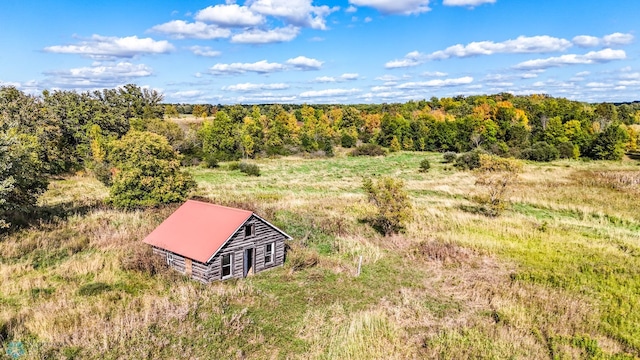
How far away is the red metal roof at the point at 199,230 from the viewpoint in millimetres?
17969

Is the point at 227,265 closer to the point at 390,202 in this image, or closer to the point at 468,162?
the point at 390,202

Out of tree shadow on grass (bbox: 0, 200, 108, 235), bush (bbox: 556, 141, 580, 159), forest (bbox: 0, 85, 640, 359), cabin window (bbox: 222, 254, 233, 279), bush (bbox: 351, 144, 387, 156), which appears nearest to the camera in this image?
forest (bbox: 0, 85, 640, 359)

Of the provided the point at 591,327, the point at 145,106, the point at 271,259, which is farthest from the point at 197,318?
the point at 145,106

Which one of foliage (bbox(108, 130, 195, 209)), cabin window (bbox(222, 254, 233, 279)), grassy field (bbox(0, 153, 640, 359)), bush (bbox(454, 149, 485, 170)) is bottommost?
grassy field (bbox(0, 153, 640, 359))

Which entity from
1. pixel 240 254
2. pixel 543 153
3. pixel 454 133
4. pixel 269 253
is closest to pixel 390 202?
pixel 269 253

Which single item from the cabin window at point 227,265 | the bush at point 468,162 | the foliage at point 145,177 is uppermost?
the foliage at point 145,177

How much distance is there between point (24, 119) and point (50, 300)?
133 feet

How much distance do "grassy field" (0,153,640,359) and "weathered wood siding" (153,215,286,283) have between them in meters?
0.58

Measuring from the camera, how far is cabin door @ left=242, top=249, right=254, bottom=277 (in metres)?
19.0

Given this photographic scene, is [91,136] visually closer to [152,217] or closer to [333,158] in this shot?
[152,217]

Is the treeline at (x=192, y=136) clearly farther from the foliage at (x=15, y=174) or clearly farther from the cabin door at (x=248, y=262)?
the cabin door at (x=248, y=262)

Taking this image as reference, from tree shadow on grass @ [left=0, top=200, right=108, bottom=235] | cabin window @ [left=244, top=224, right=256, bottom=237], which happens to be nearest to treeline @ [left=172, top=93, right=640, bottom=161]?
tree shadow on grass @ [left=0, top=200, right=108, bottom=235]

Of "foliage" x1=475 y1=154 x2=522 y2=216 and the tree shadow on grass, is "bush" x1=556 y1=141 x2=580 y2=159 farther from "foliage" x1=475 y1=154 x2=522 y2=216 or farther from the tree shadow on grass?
the tree shadow on grass

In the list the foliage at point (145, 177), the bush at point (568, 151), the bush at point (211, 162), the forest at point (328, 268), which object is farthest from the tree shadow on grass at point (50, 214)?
the bush at point (568, 151)
